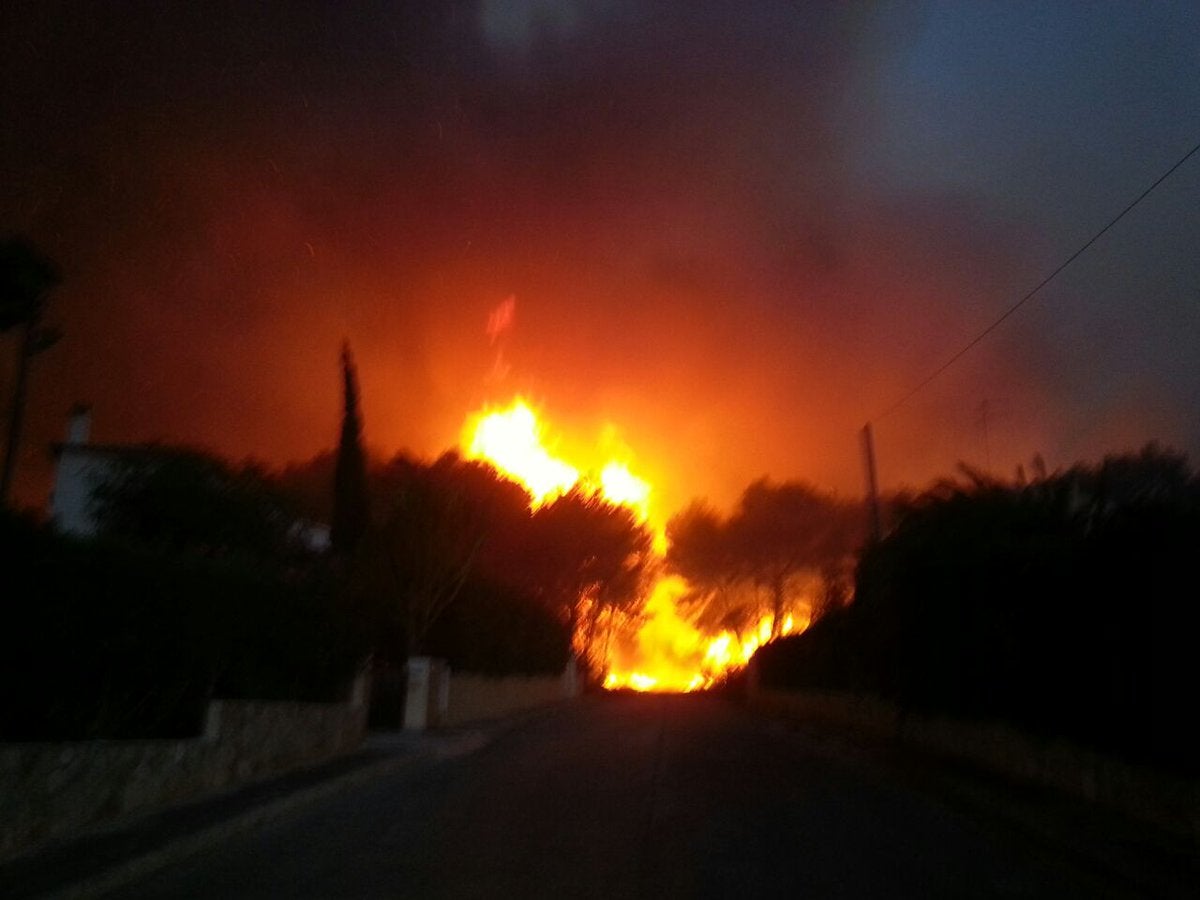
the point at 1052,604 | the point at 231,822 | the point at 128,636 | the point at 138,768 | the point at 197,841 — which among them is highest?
the point at 1052,604

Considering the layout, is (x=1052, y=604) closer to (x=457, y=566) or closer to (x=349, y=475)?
(x=457, y=566)

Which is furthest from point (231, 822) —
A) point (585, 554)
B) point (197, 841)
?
point (585, 554)

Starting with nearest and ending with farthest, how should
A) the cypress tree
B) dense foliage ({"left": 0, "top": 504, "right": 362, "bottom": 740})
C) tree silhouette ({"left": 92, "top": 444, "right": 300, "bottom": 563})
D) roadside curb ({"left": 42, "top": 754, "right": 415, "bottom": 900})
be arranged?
roadside curb ({"left": 42, "top": 754, "right": 415, "bottom": 900})
dense foliage ({"left": 0, "top": 504, "right": 362, "bottom": 740})
tree silhouette ({"left": 92, "top": 444, "right": 300, "bottom": 563})
the cypress tree

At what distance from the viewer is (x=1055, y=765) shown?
47.4 feet

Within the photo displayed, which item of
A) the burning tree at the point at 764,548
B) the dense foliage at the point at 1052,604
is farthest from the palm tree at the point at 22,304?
the burning tree at the point at 764,548

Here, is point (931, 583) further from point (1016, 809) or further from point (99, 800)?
point (99, 800)

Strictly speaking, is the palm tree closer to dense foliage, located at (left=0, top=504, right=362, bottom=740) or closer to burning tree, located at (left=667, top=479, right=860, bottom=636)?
dense foliage, located at (left=0, top=504, right=362, bottom=740)

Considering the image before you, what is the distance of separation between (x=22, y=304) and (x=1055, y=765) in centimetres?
2439

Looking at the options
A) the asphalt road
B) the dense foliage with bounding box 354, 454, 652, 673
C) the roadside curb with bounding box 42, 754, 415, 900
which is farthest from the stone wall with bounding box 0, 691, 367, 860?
the dense foliage with bounding box 354, 454, 652, 673

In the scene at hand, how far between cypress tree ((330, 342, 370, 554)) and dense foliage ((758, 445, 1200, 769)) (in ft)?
49.4

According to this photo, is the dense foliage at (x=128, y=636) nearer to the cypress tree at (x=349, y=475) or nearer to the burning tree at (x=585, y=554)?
the cypress tree at (x=349, y=475)

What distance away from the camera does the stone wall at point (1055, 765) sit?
11109mm

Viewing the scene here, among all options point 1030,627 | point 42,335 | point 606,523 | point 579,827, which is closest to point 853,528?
point 606,523

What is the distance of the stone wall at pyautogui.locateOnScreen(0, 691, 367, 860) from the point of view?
911 centimetres
